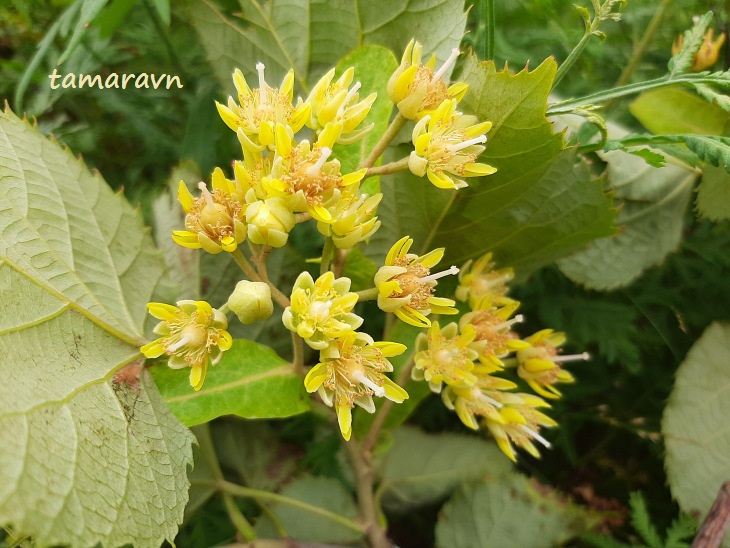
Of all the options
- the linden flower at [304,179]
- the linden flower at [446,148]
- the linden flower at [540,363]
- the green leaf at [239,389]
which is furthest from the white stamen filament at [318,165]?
the linden flower at [540,363]

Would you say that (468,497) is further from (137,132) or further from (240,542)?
(137,132)

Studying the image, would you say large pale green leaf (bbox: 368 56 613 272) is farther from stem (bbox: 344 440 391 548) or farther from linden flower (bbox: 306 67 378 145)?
stem (bbox: 344 440 391 548)

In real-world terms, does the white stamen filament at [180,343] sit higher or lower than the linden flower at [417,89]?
lower

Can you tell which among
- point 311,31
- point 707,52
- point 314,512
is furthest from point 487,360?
point 707,52

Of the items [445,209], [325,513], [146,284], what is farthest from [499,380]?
[146,284]

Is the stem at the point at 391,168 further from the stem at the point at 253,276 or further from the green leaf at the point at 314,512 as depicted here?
the green leaf at the point at 314,512

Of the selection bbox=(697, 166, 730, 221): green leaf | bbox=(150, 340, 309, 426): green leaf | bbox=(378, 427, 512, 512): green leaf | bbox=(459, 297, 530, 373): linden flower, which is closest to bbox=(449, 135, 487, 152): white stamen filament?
bbox=(459, 297, 530, 373): linden flower

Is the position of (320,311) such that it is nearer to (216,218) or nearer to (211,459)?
(216,218)
